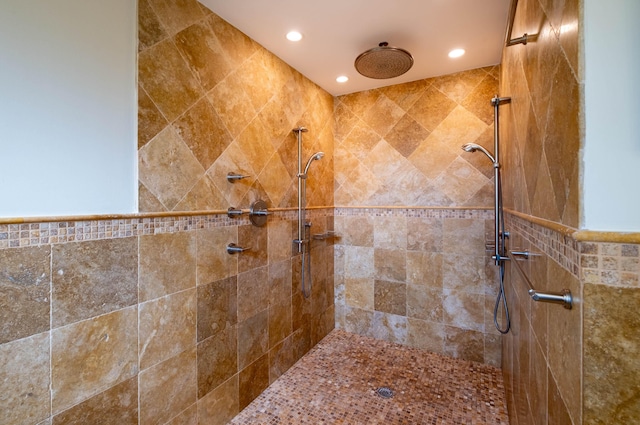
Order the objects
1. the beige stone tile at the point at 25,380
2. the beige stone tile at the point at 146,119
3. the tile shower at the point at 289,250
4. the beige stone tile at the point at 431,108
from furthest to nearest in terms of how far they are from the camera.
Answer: the beige stone tile at the point at 431,108
the beige stone tile at the point at 146,119
the beige stone tile at the point at 25,380
the tile shower at the point at 289,250

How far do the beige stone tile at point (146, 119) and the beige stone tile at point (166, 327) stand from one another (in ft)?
2.54

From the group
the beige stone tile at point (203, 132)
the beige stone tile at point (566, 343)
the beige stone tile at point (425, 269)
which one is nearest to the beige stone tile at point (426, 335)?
the beige stone tile at point (425, 269)

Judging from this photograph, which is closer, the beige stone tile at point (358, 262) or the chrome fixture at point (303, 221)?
the chrome fixture at point (303, 221)

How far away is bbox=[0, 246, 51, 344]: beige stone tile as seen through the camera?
96 cm

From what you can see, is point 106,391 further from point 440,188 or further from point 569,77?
point 440,188

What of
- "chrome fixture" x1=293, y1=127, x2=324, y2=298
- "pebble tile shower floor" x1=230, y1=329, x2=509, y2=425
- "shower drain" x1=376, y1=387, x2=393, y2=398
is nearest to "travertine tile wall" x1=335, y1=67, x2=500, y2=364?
"pebble tile shower floor" x1=230, y1=329, x2=509, y2=425

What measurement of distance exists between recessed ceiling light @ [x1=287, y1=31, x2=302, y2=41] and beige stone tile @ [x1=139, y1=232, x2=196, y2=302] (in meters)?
1.43

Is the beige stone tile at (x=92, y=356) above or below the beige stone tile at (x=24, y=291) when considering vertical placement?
below

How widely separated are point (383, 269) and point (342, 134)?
1.43 metres

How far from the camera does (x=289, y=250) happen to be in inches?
92.5

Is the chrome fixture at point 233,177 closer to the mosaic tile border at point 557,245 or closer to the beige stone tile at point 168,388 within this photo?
the beige stone tile at point 168,388

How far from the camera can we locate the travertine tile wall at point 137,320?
101 centimetres

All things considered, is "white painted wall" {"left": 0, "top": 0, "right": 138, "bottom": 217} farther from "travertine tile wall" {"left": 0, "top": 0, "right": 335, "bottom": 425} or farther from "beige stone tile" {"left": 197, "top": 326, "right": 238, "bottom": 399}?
"beige stone tile" {"left": 197, "top": 326, "right": 238, "bottom": 399}

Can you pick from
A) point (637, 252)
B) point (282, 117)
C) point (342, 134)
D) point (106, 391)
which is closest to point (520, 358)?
point (637, 252)
